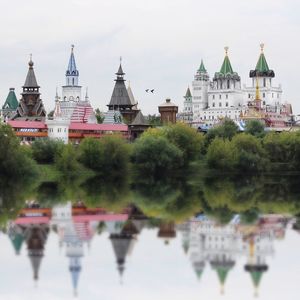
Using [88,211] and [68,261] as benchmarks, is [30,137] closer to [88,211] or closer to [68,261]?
[88,211]

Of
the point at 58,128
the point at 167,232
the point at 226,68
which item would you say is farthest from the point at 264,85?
the point at 167,232

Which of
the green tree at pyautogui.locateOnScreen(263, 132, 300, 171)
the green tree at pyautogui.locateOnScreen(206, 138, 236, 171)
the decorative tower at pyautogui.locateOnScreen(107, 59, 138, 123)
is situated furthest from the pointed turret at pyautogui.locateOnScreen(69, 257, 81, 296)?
the decorative tower at pyautogui.locateOnScreen(107, 59, 138, 123)

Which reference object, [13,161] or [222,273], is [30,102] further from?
[222,273]

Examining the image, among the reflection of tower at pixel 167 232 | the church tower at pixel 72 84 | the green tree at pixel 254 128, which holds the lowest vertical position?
the reflection of tower at pixel 167 232

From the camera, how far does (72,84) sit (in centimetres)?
10281

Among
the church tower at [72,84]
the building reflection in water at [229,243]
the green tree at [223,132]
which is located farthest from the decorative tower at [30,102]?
the building reflection in water at [229,243]

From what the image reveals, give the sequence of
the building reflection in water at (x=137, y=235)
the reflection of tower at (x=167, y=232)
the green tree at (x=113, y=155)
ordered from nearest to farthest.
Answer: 1. the building reflection in water at (x=137, y=235)
2. the reflection of tower at (x=167, y=232)
3. the green tree at (x=113, y=155)

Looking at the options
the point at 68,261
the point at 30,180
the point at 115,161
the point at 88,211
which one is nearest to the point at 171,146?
the point at 115,161

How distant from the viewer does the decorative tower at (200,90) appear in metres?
129

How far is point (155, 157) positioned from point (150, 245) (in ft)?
128

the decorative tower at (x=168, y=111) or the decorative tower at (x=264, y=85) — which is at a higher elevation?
the decorative tower at (x=264, y=85)

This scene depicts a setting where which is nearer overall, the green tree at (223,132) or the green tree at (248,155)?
the green tree at (248,155)

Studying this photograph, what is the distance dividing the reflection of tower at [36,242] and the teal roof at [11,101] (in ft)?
242

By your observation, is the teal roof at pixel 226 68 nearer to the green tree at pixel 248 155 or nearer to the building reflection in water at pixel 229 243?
the green tree at pixel 248 155
